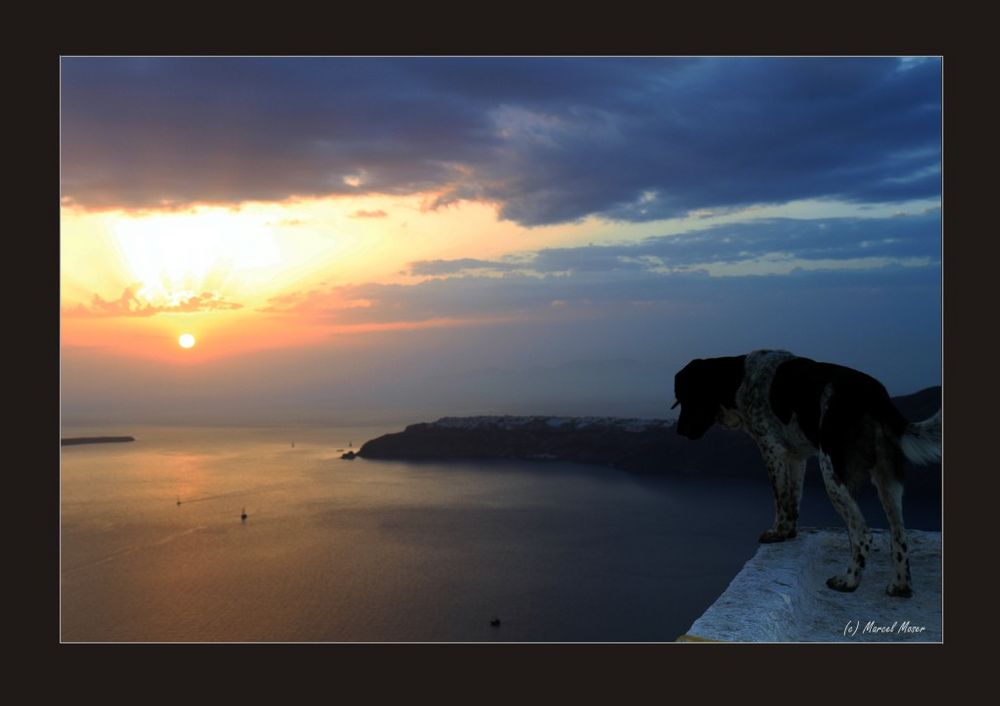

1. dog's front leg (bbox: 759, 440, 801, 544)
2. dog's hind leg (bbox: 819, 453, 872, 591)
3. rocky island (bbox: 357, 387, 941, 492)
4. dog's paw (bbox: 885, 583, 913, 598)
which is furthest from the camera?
rocky island (bbox: 357, 387, 941, 492)

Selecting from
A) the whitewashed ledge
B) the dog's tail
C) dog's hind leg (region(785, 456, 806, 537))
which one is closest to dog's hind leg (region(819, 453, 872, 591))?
the whitewashed ledge

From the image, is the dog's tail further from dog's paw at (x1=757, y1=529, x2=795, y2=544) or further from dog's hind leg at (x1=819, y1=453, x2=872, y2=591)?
dog's paw at (x1=757, y1=529, x2=795, y2=544)

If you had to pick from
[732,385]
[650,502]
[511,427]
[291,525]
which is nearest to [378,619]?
[291,525]

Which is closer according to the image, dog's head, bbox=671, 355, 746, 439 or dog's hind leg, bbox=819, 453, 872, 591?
dog's hind leg, bbox=819, 453, 872, 591

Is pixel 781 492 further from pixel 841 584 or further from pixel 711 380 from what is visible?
pixel 711 380

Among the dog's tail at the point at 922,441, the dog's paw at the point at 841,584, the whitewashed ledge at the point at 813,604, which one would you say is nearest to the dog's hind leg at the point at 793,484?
the whitewashed ledge at the point at 813,604

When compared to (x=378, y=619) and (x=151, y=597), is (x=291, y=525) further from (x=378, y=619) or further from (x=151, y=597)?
(x=378, y=619)
